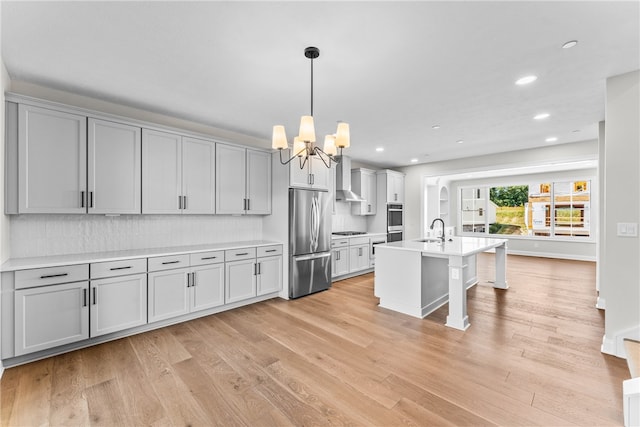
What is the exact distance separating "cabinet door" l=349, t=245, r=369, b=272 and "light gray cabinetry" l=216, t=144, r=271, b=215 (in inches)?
83.7

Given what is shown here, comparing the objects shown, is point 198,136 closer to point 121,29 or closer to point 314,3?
point 121,29

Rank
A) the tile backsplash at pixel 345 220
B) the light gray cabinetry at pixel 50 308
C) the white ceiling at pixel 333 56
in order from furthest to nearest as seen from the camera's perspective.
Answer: the tile backsplash at pixel 345 220 → the light gray cabinetry at pixel 50 308 → the white ceiling at pixel 333 56

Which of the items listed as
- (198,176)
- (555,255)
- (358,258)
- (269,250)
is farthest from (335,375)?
(555,255)

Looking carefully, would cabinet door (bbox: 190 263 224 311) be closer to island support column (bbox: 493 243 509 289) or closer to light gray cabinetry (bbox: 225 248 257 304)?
light gray cabinetry (bbox: 225 248 257 304)

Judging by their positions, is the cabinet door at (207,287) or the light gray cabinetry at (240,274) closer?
the cabinet door at (207,287)

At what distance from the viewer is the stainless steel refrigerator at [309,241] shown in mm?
4398

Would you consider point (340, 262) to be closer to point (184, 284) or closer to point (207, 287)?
point (207, 287)

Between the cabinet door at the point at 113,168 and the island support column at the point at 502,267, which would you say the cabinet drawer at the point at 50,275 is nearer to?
the cabinet door at the point at 113,168

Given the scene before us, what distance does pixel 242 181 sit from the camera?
4.27 m

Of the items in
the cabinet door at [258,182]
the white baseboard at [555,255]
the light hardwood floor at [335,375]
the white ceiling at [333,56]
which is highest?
the white ceiling at [333,56]

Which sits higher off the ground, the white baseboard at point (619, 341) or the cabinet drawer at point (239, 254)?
the cabinet drawer at point (239, 254)

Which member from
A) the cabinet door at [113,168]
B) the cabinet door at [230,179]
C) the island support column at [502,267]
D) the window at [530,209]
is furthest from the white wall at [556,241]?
the cabinet door at [113,168]

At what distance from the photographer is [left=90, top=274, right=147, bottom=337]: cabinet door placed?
9.19ft

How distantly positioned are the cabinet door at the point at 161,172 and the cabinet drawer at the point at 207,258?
2.10 ft
